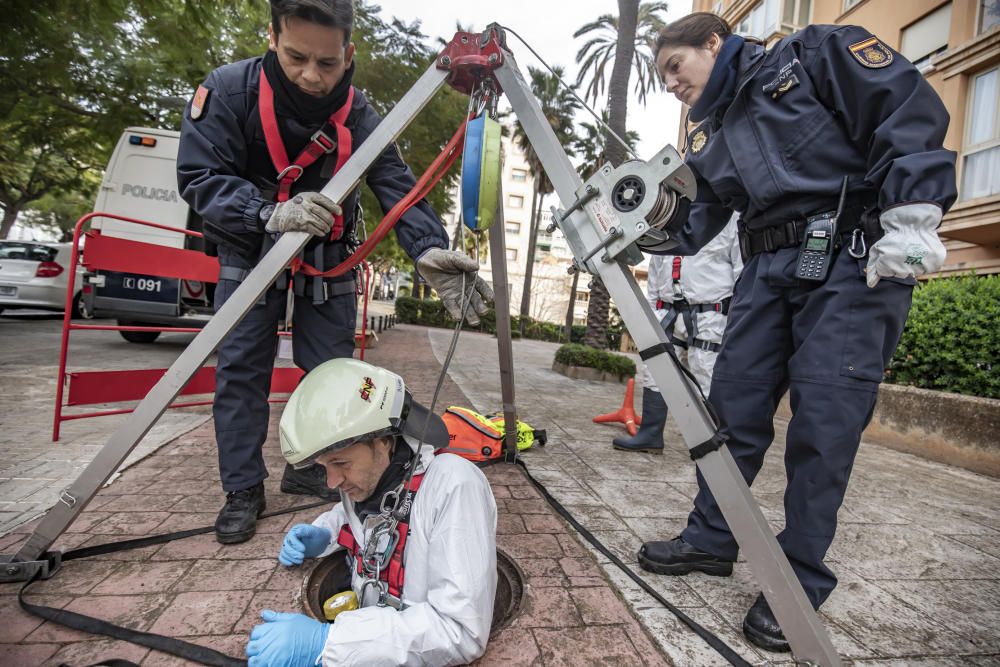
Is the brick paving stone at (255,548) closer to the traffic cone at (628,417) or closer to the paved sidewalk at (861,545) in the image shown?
the paved sidewalk at (861,545)

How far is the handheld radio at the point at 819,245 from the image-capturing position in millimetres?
1596

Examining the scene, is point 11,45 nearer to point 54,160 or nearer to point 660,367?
point 660,367

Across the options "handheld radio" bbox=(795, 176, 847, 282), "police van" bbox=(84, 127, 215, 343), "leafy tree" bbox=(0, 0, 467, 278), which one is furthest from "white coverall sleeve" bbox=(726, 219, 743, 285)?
"police van" bbox=(84, 127, 215, 343)

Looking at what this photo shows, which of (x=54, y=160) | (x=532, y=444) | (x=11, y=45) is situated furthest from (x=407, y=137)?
(x=54, y=160)

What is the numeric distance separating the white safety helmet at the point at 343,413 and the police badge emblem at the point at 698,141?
148cm

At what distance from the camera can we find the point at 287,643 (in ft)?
4.12

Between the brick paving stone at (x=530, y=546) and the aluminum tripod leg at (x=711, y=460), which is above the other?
the aluminum tripod leg at (x=711, y=460)

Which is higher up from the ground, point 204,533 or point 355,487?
point 355,487

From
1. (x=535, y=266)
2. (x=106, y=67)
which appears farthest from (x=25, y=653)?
(x=535, y=266)

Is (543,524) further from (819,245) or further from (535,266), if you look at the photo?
(535,266)

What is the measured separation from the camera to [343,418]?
142cm

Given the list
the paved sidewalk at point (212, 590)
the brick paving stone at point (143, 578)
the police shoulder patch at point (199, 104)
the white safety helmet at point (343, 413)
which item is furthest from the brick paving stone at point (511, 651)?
the police shoulder patch at point (199, 104)

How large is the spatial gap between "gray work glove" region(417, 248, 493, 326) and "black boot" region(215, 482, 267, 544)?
46.7 inches

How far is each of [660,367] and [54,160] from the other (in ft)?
70.1
